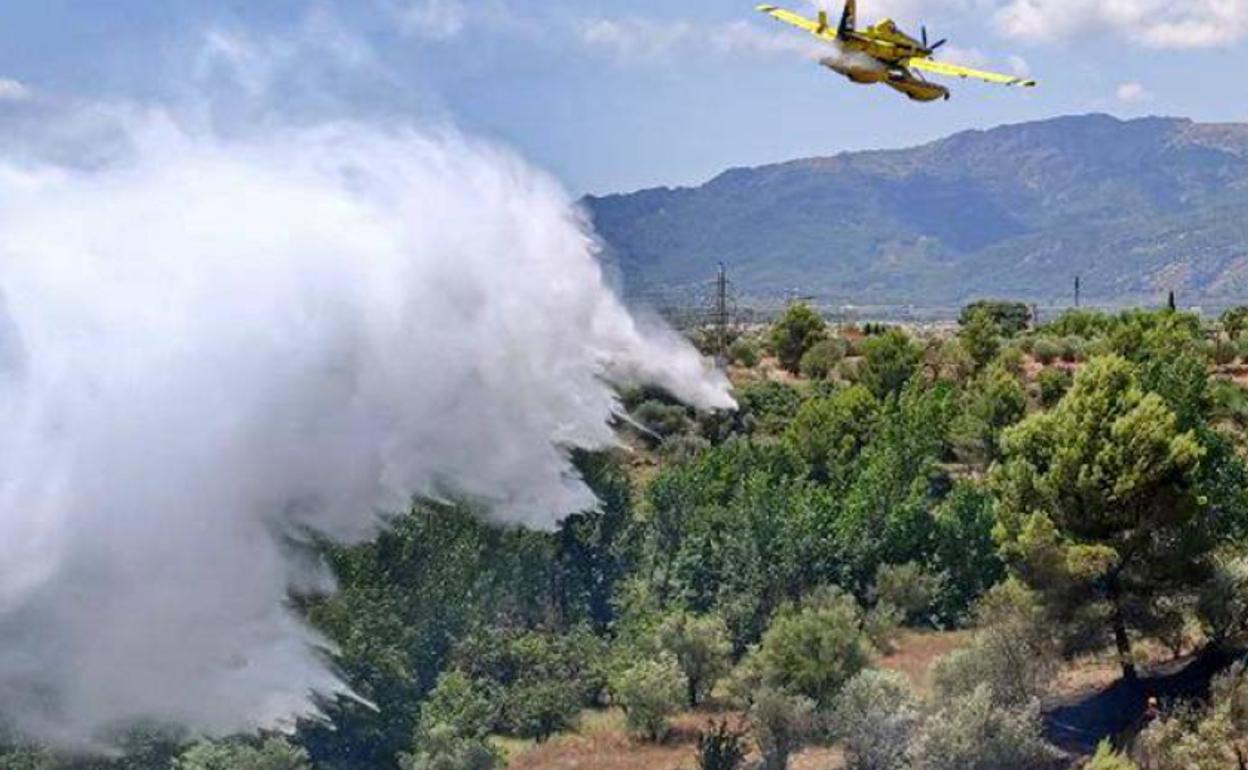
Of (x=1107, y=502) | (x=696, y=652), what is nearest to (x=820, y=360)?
(x=696, y=652)

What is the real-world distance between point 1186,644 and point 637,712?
43.5 feet

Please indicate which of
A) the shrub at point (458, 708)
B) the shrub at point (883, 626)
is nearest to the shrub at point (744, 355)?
the shrub at point (883, 626)

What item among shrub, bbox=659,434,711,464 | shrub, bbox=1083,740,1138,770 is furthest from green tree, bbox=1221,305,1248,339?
shrub, bbox=1083,740,1138,770

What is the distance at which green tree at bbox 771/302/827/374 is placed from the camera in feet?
282

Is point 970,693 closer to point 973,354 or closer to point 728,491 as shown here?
point 728,491

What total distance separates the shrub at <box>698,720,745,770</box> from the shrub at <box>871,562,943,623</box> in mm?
13249

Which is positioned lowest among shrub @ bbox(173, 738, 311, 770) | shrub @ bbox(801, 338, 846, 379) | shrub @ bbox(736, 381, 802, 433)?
shrub @ bbox(173, 738, 311, 770)

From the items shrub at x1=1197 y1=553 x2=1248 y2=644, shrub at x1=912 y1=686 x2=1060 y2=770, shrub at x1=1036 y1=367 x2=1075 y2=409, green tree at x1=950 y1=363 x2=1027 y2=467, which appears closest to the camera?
shrub at x1=912 y1=686 x2=1060 y2=770

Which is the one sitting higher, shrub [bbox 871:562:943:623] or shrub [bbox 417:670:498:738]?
shrub [bbox 871:562:943:623]

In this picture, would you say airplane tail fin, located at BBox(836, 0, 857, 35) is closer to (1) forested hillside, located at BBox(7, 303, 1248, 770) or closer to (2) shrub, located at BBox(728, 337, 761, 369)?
(1) forested hillside, located at BBox(7, 303, 1248, 770)

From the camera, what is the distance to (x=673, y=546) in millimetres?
48094

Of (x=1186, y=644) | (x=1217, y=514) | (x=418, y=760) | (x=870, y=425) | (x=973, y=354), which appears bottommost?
(x=418, y=760)

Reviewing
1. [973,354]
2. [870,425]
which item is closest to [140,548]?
[870,425]

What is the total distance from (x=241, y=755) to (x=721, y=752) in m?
10.4
